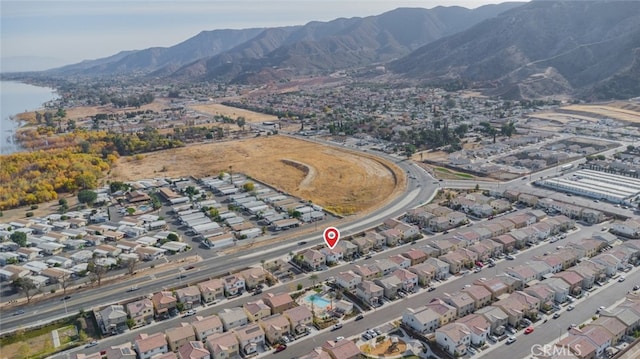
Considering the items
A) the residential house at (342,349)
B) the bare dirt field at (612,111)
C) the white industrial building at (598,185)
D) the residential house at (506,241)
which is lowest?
the residential house at (342,349)

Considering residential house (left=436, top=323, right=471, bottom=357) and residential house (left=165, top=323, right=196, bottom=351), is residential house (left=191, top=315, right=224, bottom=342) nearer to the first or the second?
residential house (left=165, top=323, right=196, bottom=351)

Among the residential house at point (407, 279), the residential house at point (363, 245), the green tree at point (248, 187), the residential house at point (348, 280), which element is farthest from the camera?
the green tree at point (248, 187)

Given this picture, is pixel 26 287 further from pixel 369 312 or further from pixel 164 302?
pixel 369 312

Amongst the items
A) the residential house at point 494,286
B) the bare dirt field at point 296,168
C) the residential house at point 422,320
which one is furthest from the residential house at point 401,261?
the bare dirt field at point 296,168

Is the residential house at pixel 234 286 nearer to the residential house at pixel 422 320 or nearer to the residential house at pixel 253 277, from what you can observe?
the residential house at pixel 253 277

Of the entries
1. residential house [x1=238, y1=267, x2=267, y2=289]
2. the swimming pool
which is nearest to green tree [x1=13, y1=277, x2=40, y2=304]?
residential house [x1=238, y1=267, x2=267, y2=289]

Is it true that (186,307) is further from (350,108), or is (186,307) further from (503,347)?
(350,108)

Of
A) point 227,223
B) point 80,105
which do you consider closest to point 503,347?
point 227,223
